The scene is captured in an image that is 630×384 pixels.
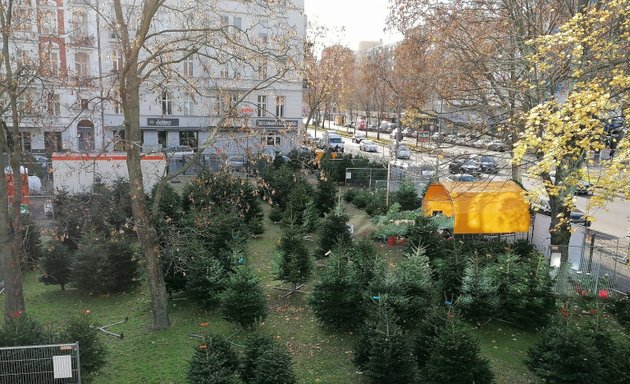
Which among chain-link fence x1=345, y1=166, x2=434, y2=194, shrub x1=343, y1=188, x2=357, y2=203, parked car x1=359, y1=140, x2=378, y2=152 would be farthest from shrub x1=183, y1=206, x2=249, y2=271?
parked car x1=359, y1=140, x2=378, y2=152

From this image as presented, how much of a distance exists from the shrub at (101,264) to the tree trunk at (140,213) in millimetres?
1998

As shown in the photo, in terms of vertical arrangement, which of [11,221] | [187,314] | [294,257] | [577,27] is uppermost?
[577,27]

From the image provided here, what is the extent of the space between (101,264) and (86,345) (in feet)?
17.8

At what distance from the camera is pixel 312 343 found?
36.8ft

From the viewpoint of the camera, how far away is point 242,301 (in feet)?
37.0

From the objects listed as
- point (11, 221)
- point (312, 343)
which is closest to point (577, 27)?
point (312, 343)

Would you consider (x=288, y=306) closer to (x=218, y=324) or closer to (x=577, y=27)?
(x=218, y=324)

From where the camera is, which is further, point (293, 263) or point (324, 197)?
point (324, 197)

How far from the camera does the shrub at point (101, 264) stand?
45.2ft

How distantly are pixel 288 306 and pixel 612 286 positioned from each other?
9.03 metres

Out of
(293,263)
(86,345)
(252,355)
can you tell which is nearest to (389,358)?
(252,355)

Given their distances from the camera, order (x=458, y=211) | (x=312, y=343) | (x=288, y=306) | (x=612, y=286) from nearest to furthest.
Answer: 1. (x=312, y=343)
2. (x=288, y=306)
3. (x=612, y=286)
4. (x=458, y=211)

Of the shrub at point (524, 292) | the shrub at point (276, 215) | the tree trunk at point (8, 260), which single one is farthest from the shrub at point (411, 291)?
the shrub at point (276, 215)

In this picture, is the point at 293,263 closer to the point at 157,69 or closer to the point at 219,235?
the point at 219,235
